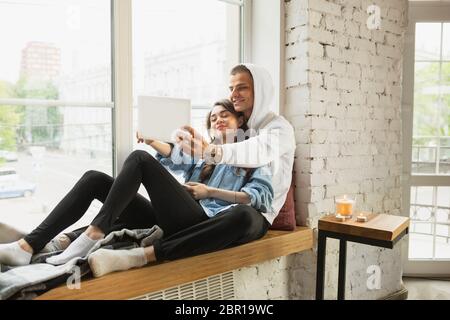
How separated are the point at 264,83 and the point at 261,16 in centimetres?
56

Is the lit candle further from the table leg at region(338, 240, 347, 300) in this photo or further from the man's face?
the man's face

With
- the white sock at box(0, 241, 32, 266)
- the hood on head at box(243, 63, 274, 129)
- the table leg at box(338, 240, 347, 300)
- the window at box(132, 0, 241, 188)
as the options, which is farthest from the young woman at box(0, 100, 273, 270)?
the table leg at box(338, 240, 347, 300)

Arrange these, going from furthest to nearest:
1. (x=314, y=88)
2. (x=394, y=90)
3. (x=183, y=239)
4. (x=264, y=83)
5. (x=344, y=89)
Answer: (x=394, y=90)
(x=344, y=89)
(x=314, y=88)
(x=264, y=83)
(x=183, y=239)

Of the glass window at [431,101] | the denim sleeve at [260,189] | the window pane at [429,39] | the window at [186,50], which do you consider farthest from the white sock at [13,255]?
the window pane at [429,39]

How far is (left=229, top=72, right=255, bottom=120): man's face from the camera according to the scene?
6.33 ft

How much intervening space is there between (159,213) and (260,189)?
1.49ft

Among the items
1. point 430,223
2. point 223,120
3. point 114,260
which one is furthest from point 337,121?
point 114,260

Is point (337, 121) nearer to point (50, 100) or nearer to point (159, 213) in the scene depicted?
point (159, 213)

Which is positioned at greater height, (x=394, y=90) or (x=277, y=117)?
(x=394, y=90)

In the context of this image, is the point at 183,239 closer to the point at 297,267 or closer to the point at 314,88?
the point at 297,267

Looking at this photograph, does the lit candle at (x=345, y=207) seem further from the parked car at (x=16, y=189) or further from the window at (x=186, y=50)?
the parked car at (x=16, y=189)

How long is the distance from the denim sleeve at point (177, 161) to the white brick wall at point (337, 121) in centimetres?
56

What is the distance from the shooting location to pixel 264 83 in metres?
1.92

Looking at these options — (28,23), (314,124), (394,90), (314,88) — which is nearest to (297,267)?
(314,124)
